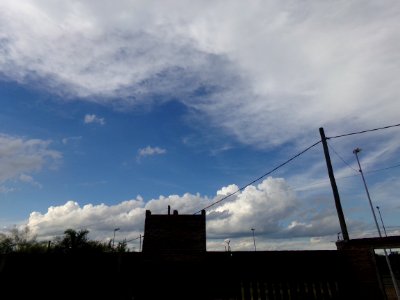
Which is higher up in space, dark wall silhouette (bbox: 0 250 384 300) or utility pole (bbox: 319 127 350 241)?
utility pole (bbox: 319 127 350 241)

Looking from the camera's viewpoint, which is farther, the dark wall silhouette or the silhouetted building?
the silhouetted building

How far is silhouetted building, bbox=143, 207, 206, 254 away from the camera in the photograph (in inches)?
795

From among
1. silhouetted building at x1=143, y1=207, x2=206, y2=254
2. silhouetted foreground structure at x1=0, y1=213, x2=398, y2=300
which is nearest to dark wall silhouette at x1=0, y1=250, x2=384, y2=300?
silhouetted foreground structure at x1=0, y1=213, x2=398, y2=300

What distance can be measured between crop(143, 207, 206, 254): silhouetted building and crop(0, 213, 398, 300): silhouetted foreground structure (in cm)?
707

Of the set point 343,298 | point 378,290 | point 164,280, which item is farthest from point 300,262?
point 164,280

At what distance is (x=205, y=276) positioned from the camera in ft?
40.9

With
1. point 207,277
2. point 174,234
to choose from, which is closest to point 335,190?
point 207,277

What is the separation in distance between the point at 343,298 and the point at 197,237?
11.0 metres

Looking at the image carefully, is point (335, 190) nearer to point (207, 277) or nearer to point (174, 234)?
point (207, 277)

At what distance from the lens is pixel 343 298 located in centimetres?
1182

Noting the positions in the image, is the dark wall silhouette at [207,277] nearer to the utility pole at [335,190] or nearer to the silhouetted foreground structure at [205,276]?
the silhouetted foreground structure at [205,276]

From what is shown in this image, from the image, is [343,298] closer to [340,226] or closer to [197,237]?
[340,226]

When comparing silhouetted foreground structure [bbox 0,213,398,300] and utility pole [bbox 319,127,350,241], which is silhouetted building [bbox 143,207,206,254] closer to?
silhouetted foreground structure [bbox 0,213,398,300]

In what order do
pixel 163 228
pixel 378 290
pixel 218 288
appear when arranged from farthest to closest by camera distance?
pixel 163 228 → pixel 218 288 → pixel 378 290
